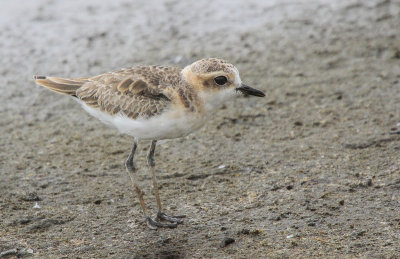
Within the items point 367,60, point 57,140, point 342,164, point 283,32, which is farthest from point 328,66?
point 57,140

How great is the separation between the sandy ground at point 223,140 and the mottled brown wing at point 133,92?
1.06 m

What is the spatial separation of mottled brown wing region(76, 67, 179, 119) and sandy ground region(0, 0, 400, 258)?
1060mm

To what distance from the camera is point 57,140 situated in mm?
7477

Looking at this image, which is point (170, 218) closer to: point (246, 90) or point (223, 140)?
point (246, 90)

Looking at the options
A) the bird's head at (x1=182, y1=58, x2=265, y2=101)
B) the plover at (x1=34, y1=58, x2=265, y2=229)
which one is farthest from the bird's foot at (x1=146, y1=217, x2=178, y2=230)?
the bird's head at (x1=182, y1=58, x2=265, y2=101)

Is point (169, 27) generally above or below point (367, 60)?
above

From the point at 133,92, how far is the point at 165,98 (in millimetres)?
368

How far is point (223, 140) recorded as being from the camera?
24.0 ft

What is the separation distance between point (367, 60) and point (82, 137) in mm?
4349

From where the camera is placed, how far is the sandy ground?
5.38m

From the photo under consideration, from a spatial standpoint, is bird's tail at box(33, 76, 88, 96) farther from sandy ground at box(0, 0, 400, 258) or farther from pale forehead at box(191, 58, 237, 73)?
pale forehead at box(191, 58, 237, 73)

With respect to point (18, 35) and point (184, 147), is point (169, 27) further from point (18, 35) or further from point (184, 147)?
point (184, 147)

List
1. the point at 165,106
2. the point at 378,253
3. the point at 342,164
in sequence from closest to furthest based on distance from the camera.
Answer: the point at 378,253 → the point at 165,106 → the point at 342,164

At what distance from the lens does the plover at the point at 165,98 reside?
529cm
